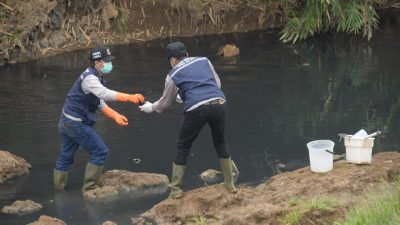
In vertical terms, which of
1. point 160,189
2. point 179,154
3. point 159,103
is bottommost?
point 160,189

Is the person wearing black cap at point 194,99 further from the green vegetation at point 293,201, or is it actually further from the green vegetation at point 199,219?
the green vegetation at point 293,201

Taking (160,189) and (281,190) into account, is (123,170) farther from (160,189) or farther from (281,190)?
(281,190)

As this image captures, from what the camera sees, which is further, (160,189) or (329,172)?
(160,189)

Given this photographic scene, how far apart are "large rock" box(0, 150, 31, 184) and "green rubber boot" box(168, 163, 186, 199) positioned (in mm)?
2121

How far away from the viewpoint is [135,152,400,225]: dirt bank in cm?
650

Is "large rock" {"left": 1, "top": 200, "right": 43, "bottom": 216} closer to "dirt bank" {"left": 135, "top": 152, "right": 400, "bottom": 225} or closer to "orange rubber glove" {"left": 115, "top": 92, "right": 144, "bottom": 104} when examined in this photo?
"dirt bank" {"left": 135, "top": 152, "right": 400, "bottom": 225}

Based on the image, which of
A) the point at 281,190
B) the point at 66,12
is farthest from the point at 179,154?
the point at 66,12

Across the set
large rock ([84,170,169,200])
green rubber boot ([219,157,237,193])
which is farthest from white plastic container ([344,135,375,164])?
large rock ([84,170,169,200])

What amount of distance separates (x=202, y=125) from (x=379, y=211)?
235 centimetres

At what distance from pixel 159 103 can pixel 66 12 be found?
9415 mm

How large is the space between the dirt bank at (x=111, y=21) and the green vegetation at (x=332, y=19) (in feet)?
3.24

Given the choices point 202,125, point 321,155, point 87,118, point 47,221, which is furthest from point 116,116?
point 321,155

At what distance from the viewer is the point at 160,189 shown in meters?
8.05

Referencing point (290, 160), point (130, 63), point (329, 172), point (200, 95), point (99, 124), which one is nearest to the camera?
point (200, 95)
